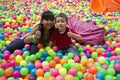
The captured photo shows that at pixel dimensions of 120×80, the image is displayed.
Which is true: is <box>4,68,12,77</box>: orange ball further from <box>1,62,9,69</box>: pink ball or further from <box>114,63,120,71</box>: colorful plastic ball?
<box>114,63,120,71</box>: colorful plastic ball

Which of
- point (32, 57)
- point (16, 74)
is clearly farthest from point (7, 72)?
point (32, 57)

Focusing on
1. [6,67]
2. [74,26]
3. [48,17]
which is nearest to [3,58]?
[6,67]

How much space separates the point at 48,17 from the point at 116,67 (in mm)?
885

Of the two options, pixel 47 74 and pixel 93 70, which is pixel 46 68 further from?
pixel 93 70

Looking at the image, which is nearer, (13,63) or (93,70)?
(93,70)

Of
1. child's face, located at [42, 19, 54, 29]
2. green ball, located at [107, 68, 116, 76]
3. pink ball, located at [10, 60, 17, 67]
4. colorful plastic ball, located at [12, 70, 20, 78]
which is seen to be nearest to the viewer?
green ball, located at [107, 68, 116, 76]

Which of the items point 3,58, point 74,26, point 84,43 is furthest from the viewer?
point 74,26

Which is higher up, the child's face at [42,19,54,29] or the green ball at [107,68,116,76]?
the child's face at [42,19,54,29]

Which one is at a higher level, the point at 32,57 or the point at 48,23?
the point at 48,23

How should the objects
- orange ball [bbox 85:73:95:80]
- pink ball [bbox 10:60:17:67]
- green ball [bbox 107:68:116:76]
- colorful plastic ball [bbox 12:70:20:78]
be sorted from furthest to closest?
pink ball [bbox 10:60:17:67]
colorful plastic ball [bbox 12:70:20:78]
green ball [bbox 107:68:116:76]
orange ball [bbox 85:73:95:80]

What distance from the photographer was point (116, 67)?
1.87 metres

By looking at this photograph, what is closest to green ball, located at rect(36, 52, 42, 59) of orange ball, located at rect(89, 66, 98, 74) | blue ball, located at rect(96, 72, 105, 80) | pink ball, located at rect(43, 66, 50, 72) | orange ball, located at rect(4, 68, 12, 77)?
pink ball, located at rect(43, 66, 50, 72)

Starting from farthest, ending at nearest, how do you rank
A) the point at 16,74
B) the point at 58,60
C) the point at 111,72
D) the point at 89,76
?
the point at 58,60 → the point at 16,74 → the point at 111,72 → the point at 89,76

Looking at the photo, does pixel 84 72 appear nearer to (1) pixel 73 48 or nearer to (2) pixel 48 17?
(1) pixel 73 48
